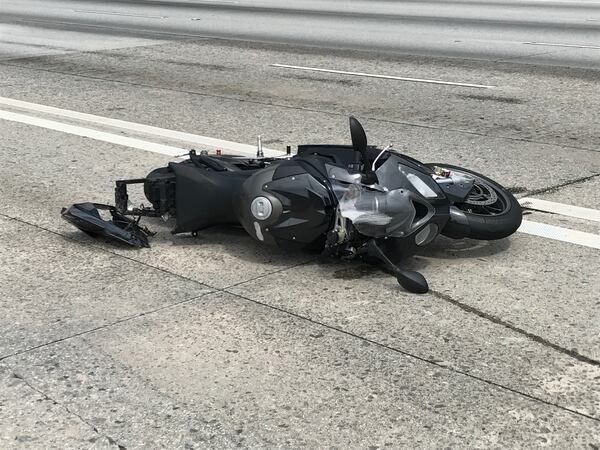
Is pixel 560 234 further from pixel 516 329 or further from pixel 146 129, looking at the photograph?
pixel 146 129

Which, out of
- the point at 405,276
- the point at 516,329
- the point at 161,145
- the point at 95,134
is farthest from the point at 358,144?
the point at 95,134

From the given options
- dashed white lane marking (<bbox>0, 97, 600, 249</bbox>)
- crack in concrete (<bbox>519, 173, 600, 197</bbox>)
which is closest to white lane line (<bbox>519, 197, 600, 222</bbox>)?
dashed white lane marking (<bbox>0, 97, 600, 249</bbox>)

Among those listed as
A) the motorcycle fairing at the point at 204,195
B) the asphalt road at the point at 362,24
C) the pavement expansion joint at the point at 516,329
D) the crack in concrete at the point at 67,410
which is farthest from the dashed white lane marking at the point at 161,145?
the asphalt road at the point at 362,24

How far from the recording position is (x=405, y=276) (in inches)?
192

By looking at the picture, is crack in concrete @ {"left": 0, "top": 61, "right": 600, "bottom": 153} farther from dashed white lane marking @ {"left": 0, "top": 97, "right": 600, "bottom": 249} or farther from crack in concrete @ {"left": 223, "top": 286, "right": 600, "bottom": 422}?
crack in concrete @ {"left": 223, "top": 286, "right": 600, "bottom": 422}

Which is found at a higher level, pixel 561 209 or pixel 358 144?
pixel 358 144

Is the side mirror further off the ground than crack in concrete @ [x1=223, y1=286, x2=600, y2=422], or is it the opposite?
the side mirror

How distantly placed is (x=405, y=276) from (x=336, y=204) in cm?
55

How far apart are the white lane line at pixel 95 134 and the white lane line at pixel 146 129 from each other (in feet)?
1.00

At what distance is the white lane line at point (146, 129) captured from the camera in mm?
8406

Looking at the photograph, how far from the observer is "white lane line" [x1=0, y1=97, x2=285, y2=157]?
8.41 metres

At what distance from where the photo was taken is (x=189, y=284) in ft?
16.6

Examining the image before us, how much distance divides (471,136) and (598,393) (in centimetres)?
531

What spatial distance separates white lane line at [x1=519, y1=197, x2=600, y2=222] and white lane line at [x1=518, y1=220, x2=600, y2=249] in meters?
0.33
